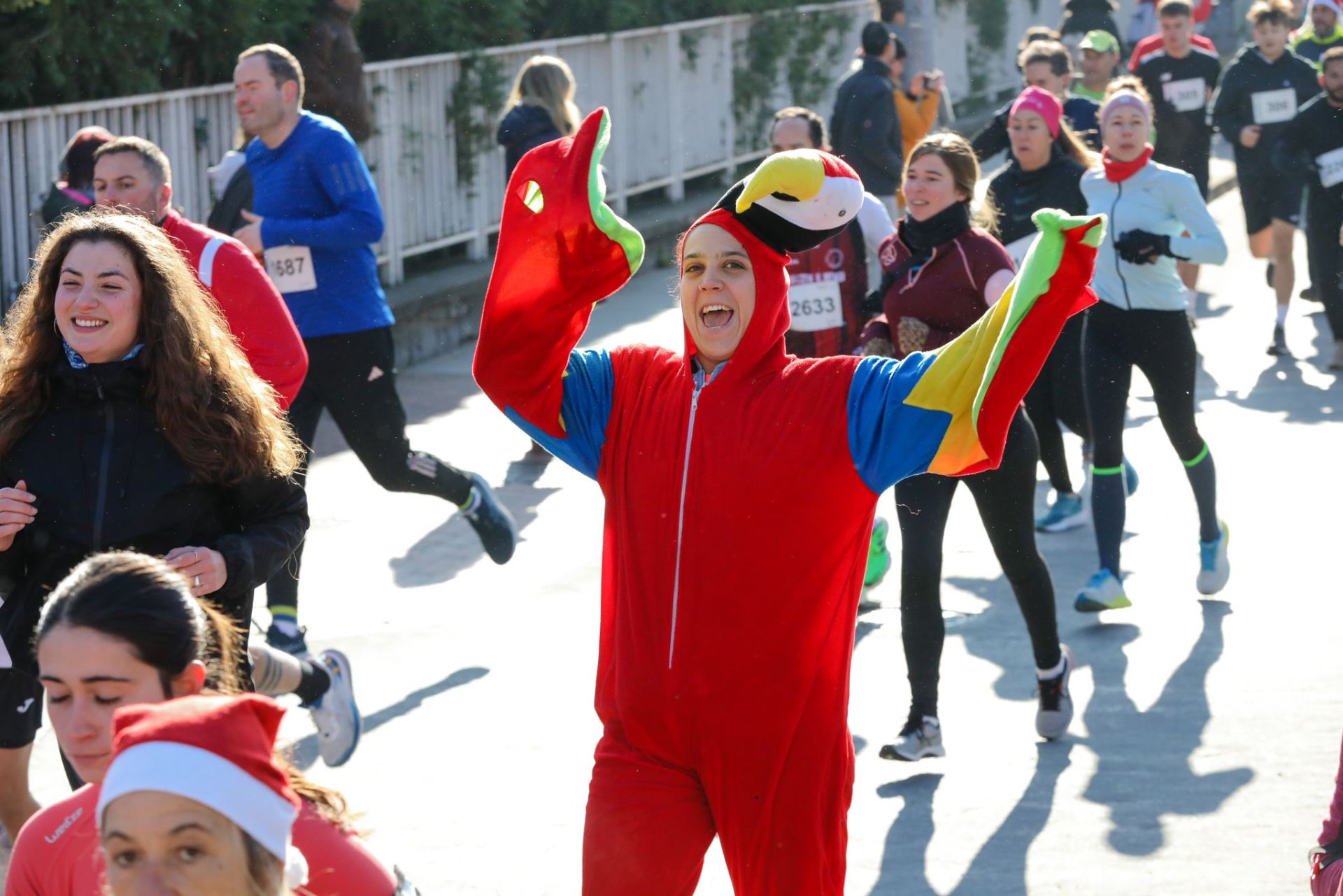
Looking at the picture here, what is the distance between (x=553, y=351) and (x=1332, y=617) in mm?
4456

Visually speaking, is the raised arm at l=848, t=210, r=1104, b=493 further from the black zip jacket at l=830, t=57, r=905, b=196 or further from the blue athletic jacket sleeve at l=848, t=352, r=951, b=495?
the black zip jacket at l=830, t=57, r=905, b=196

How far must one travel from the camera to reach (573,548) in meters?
8.56

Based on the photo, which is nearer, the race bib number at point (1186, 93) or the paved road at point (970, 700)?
the paved road at point (970, 700)

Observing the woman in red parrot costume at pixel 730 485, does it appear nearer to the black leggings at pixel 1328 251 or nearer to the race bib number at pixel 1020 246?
the race bib number at pixel 1020 246

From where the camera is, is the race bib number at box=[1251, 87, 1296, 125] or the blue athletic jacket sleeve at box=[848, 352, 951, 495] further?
the race bib number at box=[1251, 87, 1296, 125]

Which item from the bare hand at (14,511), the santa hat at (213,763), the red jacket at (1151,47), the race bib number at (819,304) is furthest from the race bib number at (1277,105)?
the santa hat at (213,763)

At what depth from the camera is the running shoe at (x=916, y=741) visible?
5.89 metres

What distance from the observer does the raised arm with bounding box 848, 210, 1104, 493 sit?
11.3ft

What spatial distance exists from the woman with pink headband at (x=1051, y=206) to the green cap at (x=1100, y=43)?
3.42 meters

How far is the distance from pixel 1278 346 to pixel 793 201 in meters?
9.12

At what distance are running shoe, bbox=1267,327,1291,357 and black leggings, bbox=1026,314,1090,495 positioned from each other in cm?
378

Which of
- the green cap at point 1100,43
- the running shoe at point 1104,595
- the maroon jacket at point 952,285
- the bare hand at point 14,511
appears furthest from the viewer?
the green cap at point 1100,43

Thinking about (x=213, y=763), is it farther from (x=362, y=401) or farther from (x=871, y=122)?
(x=871, y=122)

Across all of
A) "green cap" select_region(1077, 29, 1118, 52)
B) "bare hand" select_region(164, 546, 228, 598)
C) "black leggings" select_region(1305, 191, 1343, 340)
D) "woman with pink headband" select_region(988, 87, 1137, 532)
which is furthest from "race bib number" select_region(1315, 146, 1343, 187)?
"bare hand" select_region(164, 546, 228, 598)
